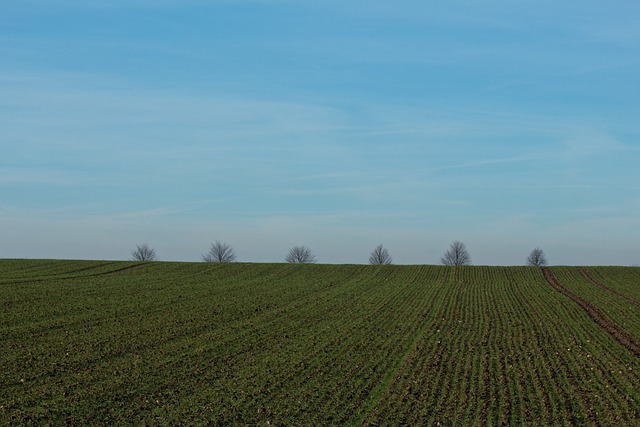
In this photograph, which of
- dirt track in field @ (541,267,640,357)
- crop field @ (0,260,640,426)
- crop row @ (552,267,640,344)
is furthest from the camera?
crop row @ (552,267,640,344)

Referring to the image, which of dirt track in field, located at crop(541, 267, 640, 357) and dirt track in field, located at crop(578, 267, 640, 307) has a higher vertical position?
dirt track in field, located at crop(578, 267, 640, 307)

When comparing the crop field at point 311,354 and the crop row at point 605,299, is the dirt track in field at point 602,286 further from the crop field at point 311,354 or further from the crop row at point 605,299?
the crop field at point 311,354

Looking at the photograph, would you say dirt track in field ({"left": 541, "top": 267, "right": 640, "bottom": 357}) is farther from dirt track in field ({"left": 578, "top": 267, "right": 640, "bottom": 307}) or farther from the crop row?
dirt track in field ({"left": 578, "top": 267, "right": 640, "bottom": 307})

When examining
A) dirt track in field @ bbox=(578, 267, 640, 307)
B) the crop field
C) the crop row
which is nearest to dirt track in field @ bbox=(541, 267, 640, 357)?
the crop field

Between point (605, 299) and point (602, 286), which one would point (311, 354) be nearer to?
point (605, 299)

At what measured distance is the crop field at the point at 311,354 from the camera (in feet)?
69.9

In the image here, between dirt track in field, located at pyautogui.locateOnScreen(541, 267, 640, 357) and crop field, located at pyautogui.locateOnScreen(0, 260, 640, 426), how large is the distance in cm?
12

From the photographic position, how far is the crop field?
69.9 ft

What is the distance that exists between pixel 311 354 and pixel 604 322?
20.3 m

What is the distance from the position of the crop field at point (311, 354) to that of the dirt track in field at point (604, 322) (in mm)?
123

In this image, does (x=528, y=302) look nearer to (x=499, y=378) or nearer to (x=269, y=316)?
(x=269, y=316)

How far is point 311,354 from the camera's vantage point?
2952cm

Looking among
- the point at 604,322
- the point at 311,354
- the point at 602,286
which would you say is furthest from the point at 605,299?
the point at 311,354

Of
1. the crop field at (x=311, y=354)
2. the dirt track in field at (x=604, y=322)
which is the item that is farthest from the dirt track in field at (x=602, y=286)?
the dirt track in field at (x=604, y=322)
